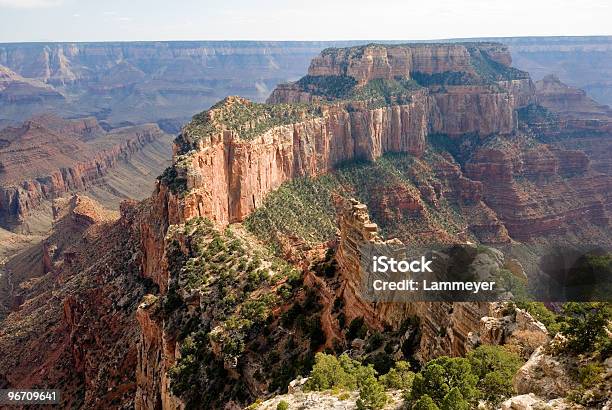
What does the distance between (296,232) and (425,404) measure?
2343 inches

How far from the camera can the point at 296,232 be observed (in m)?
78.4

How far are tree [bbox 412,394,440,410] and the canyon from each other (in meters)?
5.55

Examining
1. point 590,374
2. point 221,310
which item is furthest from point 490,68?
point 590,374

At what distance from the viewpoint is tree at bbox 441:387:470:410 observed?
1872 cm

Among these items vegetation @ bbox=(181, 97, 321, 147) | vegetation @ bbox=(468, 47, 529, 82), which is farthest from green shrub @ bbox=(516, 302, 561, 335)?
vegetation @ bbox=(468, 47, 529, 82)

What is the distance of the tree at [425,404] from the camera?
18.9 metres

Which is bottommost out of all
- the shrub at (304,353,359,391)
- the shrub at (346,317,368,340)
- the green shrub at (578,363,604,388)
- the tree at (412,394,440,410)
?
the shrub at (346,317,368,340)

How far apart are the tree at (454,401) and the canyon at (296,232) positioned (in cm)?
504

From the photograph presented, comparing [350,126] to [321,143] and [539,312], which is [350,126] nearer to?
[321,143]

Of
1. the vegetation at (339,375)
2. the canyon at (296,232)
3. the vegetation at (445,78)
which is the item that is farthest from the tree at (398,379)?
the vegetation at (445,78)

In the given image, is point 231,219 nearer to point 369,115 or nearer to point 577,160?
point 369,115

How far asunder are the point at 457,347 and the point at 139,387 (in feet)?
114

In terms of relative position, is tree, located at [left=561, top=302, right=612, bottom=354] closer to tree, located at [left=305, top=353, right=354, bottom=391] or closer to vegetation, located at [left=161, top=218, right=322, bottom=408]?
tree, located at [left=305, top=353, right=354, bottom=391]

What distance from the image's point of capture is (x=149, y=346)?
51281 mm
